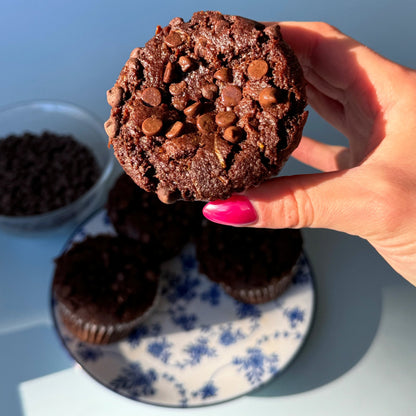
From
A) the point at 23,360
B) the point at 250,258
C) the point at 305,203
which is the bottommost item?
the point at 23,360

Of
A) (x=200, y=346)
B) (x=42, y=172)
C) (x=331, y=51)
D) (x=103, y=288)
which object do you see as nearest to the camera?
(x=331, y=51)

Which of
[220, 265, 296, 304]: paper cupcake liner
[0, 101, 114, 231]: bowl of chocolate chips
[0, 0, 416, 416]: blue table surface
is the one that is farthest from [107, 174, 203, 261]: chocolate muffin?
[0, 0, 416, 416]: blue table surface

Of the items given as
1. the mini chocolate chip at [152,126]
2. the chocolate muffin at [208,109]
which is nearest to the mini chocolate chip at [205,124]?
the chocolate muffin at [208,109]

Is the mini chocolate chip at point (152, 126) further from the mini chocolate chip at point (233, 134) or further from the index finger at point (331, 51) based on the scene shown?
the index finger at point (331, 51)

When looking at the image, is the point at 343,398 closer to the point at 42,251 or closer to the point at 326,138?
the point at 326,138

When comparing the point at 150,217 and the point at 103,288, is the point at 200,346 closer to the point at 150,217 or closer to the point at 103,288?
the point at 103,288

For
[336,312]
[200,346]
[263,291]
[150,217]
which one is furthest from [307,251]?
[150,217]

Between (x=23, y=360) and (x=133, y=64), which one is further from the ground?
(x=133, y=64)
